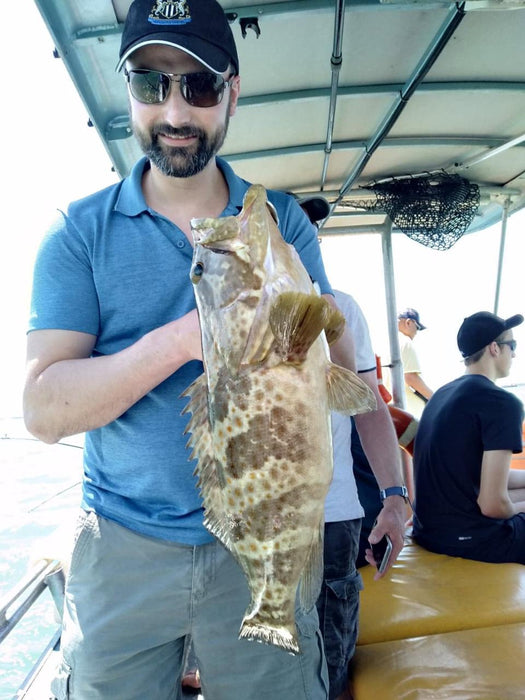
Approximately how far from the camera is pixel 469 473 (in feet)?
13.7

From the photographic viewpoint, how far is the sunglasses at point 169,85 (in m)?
1.87

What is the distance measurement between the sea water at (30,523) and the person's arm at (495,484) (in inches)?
113

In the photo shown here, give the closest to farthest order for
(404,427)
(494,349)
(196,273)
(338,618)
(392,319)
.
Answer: (196,273)
(338,618)
(494,349)
(404,427)
(392,319)

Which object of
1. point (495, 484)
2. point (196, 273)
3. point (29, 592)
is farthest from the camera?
point (495, 484)

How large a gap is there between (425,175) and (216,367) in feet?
17.7

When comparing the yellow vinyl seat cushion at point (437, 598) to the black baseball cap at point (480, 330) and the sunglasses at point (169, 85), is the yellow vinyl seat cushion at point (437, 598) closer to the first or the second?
the black baseball cap at point (480, 330)

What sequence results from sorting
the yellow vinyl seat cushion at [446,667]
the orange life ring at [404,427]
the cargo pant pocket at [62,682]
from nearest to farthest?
1. the cargo pant pocket at [62,682]
2. the yellow vinyl seat cushion at [446,667]
3. the orange life ring at [404,427]

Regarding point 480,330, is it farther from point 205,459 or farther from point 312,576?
point 205,459

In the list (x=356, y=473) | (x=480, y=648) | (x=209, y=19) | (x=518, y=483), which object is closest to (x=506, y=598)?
(x=480, y=648)

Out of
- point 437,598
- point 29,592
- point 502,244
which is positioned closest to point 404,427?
point 437,598

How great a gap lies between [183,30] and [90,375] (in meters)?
1.21

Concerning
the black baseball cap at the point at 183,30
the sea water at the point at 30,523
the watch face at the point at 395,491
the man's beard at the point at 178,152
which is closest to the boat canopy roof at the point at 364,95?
the black baseball cap at the point at 183,30

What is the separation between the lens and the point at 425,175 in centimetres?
610

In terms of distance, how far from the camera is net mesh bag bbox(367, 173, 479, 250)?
5.90 meters
